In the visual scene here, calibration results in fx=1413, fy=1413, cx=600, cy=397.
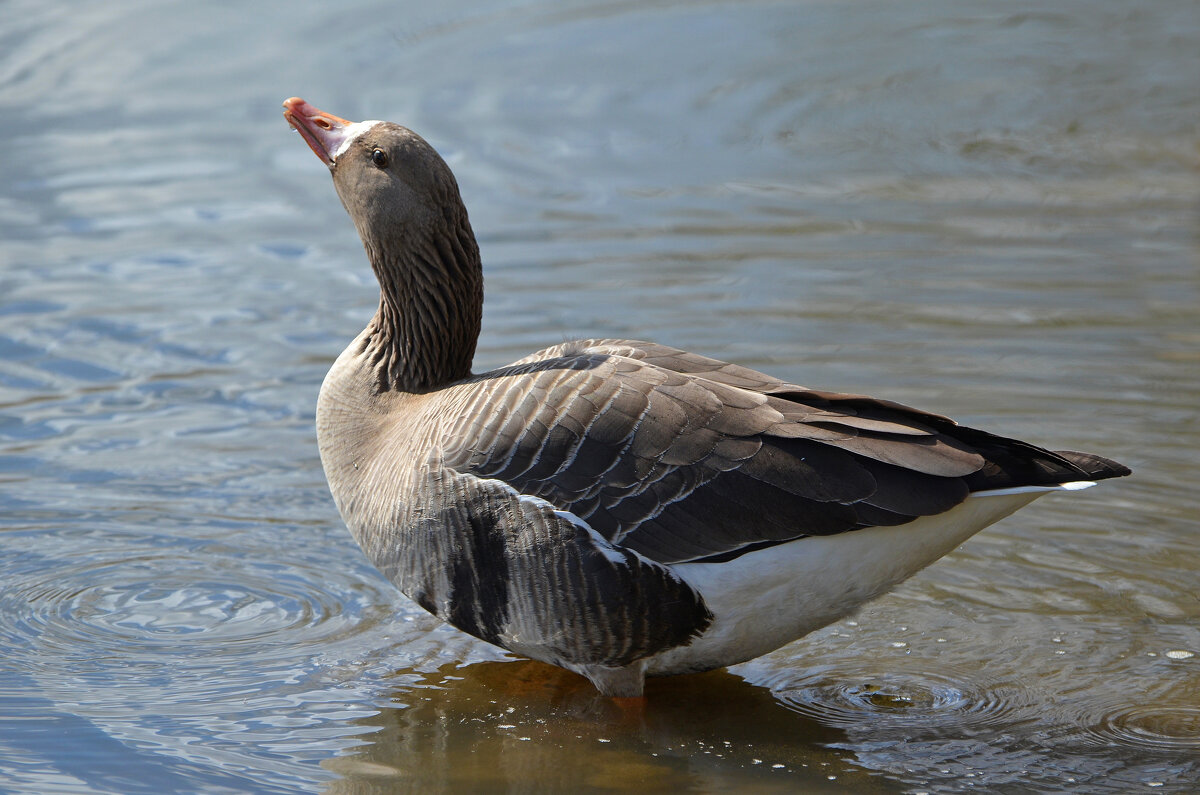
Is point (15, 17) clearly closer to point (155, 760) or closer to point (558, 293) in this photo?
point (558, 293)

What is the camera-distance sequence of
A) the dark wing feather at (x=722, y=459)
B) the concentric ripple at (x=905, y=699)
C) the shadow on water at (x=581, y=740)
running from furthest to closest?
1. the concentric ripple at (x=905, y=699)
2. the shadow on water at (x=581, y=740)
3. the dark wing feather at (x=722, y=459)

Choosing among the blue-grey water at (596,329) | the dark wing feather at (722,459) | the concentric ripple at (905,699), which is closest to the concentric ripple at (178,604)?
the blue-grey water at (596,329)

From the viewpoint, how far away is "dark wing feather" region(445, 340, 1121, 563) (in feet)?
13.9

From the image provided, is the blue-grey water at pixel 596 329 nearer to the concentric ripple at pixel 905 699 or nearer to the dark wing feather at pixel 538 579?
the concentric ripple at pixel 905 699

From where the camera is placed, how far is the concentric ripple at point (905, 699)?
459 cm

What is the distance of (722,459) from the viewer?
442 centimetres

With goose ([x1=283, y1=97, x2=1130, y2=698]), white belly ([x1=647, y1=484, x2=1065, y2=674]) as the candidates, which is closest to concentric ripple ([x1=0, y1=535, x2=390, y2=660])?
goose ([x1=283, y1=97, x2=1130, y2=698])

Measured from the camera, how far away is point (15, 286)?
8.91 meters

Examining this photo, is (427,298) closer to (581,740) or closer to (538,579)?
(538,579)

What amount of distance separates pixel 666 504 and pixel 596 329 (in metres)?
3.74

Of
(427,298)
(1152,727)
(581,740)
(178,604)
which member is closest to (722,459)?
(581,740)

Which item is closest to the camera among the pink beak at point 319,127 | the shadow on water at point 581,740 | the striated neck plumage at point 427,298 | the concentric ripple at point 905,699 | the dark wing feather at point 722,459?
the dark wing feather at point 722,459

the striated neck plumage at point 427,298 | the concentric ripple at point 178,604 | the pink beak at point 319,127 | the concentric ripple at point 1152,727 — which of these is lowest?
the concentric ripple at point 1152,727

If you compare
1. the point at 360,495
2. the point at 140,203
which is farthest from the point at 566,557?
the point at 140,203
